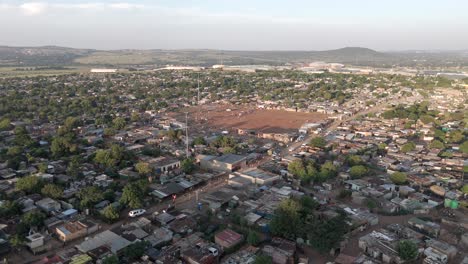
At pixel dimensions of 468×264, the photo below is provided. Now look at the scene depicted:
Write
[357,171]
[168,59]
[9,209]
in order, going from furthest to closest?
[168,59], [357,171], [9,209]

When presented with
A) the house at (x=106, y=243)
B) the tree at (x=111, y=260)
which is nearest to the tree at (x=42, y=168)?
the house at (x=106, y=243)

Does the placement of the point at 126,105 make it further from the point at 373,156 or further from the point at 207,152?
the point at 373,156

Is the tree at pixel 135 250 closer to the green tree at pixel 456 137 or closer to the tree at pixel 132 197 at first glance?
the tree at pixel 132 197

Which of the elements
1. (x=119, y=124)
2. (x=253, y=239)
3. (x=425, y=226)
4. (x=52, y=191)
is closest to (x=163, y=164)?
(x=52, y=191)

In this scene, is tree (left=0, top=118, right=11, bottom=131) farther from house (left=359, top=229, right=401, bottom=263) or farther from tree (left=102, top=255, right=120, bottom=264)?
house (left=359, top=229, right=401, bottom=263)

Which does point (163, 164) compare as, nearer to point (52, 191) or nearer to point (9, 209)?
point (52, 191)

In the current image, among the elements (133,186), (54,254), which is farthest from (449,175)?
(54,254)
